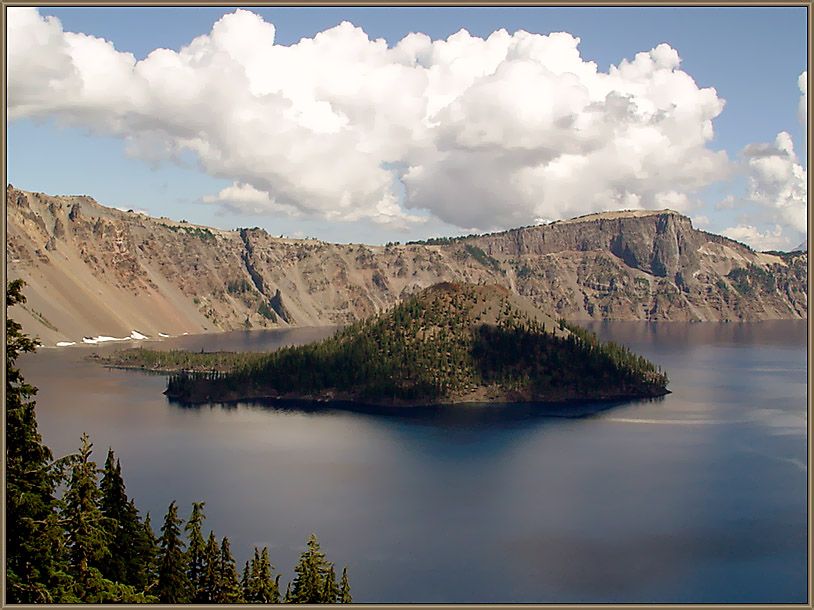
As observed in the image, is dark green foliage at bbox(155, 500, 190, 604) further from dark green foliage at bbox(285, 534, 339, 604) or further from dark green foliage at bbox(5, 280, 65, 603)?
dark green foliage at bbox(5, 280, 65, 603)

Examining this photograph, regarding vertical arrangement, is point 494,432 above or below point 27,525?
below

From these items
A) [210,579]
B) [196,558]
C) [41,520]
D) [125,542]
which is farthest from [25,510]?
[210,579]

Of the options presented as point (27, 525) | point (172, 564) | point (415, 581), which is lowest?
point (415, 581)

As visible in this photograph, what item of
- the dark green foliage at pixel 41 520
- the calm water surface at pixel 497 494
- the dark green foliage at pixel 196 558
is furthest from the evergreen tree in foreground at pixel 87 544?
the calm water surface at pixel 497 494

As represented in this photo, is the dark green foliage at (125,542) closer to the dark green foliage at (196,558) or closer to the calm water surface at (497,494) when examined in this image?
the dark green foliage at (196,558)

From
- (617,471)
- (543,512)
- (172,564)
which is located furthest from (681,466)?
(172,564)

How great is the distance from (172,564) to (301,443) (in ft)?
362

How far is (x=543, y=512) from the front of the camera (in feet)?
368

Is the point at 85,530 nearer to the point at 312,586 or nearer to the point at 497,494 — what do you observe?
the point at 312,586

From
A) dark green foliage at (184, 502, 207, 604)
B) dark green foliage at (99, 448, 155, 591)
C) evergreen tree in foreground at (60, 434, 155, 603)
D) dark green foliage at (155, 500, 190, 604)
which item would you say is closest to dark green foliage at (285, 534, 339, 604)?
dark green foliage at (184, 502, 207, 604)

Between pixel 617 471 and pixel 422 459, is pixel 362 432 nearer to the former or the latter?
pixel 422 459

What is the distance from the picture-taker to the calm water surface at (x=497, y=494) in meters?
86.9

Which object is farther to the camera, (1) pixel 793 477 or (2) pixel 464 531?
(1) pixel 793 477

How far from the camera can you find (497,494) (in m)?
123
